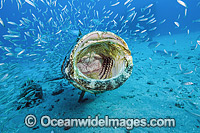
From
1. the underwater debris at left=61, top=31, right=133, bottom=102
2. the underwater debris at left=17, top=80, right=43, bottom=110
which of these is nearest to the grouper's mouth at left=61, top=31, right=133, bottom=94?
the underwater debris at left=61, top=31, right=133, bottom=102

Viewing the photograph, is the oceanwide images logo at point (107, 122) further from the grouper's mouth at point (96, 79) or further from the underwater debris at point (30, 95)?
the underwater debris at point (30, 95)

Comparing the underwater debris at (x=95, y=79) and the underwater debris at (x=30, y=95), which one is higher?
the underwater debris at (x=95, y=79)

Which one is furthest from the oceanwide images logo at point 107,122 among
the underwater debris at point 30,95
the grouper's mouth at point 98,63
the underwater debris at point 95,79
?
the underwater debris at point 30,95

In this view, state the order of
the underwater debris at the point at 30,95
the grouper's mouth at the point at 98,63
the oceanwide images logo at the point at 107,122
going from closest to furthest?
1. the oceanwide images logo at the point at 107,122
2. the grouper's mouth at the point at 98,63
3. the underwater debris at the point at 30,95

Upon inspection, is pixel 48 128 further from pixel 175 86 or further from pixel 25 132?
pixel 175 86

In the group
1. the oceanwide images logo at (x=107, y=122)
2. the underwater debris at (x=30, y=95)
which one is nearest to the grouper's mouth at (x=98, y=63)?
the oceanwide images logo at (x=107, y=122)

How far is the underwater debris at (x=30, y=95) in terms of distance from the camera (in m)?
3.67

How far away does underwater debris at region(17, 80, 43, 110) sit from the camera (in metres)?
3.67

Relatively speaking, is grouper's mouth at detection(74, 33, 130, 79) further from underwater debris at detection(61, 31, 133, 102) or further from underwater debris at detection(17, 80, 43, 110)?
underwater debris at detection(17, 80, 43, 110)

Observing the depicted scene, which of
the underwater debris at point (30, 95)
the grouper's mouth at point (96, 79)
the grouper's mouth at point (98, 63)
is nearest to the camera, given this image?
the grouper's mouth at point (96, 79)

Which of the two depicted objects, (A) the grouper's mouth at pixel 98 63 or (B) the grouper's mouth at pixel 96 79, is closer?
(B) the grouper's mouth at pixel 96 79

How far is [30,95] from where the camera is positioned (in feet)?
12.2

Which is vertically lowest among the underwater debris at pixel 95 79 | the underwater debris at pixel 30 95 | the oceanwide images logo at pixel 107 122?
the oceanwide images logo at pixel 107 122

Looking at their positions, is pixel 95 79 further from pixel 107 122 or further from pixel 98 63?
pixel 98 63
